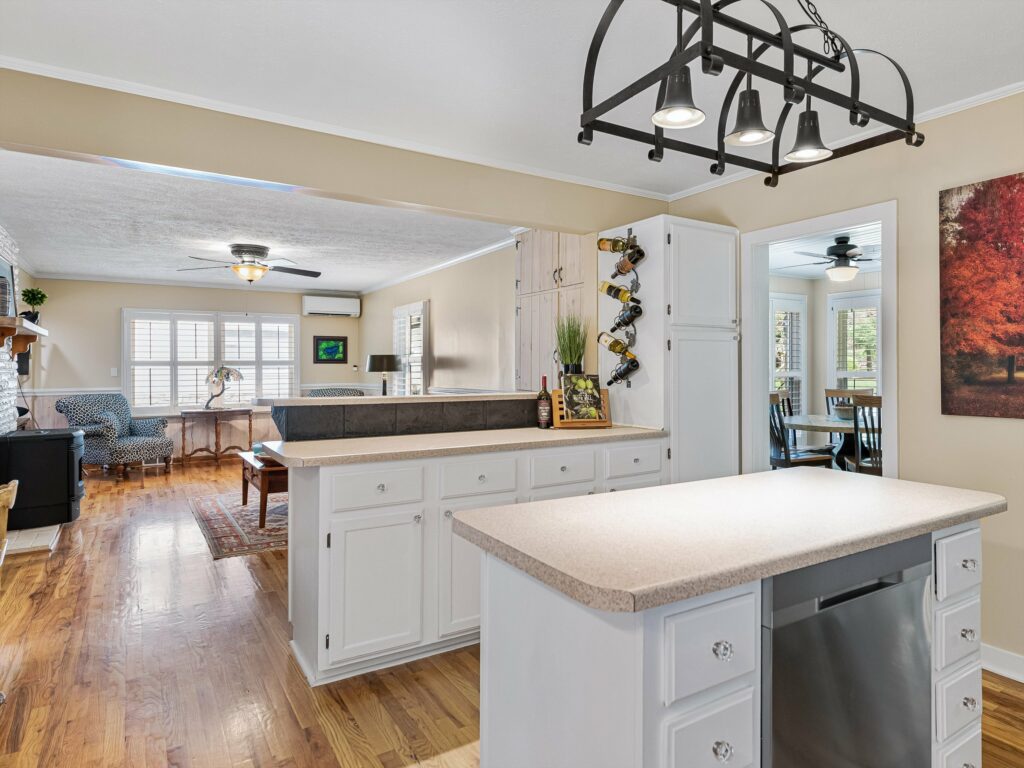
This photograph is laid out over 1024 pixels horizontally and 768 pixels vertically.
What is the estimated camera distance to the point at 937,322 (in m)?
2.78

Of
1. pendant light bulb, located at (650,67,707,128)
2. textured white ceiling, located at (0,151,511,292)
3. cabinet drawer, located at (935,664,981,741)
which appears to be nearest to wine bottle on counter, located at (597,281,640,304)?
textured white ceiling, located at (0,151,511,292)

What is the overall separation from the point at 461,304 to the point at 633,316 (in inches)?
126

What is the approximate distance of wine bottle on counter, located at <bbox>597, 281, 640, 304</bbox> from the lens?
362cm

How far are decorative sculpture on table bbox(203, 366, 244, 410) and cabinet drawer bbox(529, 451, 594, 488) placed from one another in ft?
22.7

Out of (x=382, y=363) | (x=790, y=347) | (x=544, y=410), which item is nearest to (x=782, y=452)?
(x=544, y=410)

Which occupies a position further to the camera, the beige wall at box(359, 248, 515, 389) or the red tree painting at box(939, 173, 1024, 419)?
the beige wall at box(359, 248, 515, 389)

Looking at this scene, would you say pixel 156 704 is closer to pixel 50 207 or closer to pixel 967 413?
pixel 967 413

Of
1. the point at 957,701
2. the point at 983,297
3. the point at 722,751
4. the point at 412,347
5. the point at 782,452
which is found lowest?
the point at 957,701

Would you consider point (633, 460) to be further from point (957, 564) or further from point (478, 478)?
point (957, 564)

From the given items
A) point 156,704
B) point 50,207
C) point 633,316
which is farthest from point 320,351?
point 156,704

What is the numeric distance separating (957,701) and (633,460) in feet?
5.77

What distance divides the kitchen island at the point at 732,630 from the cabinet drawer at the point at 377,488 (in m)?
0.98

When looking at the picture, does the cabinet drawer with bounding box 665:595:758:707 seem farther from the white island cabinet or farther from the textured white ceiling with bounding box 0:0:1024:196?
the textured white ceiling with bounding box 0:0:1024:196

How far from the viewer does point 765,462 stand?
366 cm
